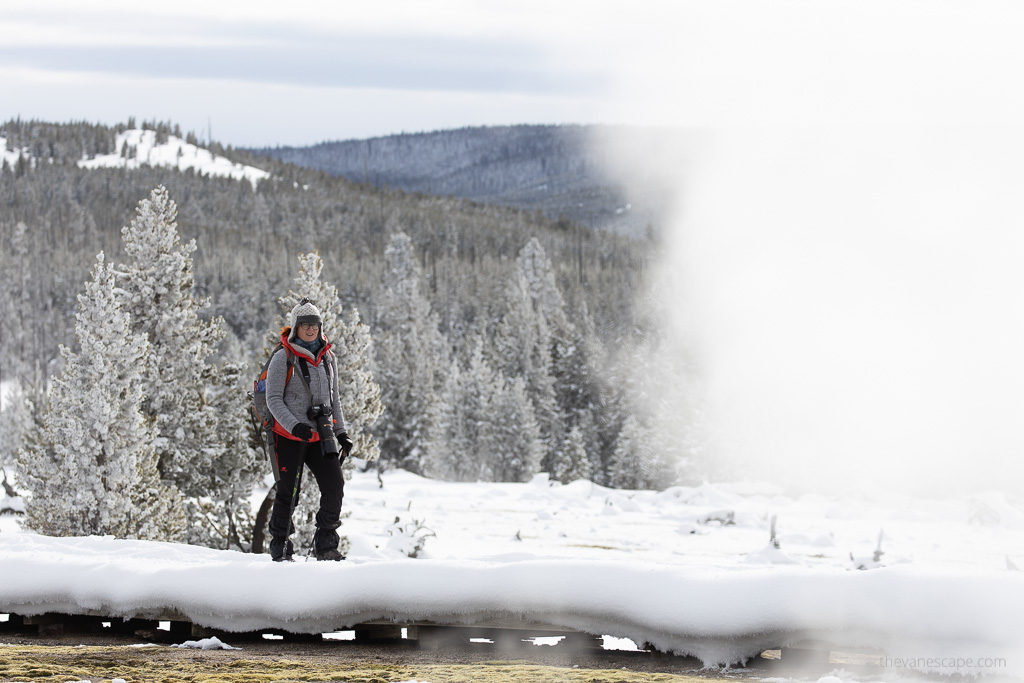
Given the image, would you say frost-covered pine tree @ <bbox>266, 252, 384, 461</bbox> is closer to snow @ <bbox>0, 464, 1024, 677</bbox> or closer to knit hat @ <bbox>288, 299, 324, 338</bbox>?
knit hat @ <bbox>288, 299, 324, 338</bbox>

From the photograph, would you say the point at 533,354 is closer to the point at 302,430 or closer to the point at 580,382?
the point at 580,382

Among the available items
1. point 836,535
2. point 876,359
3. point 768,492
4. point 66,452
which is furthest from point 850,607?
point 876,359

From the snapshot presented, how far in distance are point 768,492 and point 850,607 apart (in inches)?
1650

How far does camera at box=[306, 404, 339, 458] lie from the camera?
7348 mm

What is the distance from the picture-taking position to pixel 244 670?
4.84m

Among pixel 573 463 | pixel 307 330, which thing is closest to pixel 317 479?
pixel 307 330

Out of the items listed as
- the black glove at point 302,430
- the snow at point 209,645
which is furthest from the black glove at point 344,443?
the snow at point 209,645

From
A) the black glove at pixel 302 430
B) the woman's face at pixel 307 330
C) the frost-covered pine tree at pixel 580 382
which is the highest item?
the frost-covered pine tree at pixel 580 382

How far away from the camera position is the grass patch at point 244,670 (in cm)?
457

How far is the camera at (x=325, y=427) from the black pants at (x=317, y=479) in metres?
0.13

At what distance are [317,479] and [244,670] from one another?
2689mm

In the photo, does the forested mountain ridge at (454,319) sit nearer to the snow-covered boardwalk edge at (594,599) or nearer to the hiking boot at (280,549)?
the hiking boot at (280,549)

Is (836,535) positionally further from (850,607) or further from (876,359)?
(876,359)

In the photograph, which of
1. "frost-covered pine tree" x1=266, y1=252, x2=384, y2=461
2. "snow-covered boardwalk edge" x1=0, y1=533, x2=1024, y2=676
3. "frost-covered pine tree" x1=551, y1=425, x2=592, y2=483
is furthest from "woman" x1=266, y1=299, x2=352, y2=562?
"frost-covered pine tree" x1=551, y1=425, x2=592, y2=483
